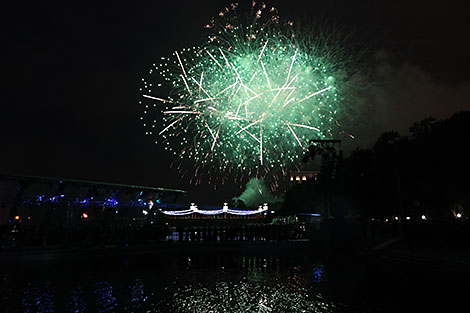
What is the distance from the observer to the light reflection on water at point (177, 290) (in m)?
9.34

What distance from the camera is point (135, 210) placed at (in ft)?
124

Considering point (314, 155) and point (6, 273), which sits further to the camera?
point (314, 155)

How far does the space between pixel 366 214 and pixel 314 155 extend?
27.7 meters

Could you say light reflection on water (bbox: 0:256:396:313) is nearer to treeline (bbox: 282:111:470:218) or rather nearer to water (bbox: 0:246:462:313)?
water (bbox: 0:246:462:313)

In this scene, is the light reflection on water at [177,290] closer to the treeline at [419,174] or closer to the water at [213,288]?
the water at [213,288]

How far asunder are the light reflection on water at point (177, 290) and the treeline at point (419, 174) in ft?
52.6

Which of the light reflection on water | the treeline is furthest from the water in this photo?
the treeline

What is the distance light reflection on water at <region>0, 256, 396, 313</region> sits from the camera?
934 centimetres

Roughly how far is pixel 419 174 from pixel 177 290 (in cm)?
3604

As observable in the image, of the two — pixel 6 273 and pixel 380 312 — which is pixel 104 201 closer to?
pixel 6 273

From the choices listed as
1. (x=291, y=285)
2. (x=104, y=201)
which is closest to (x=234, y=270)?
(x=291, y=285)

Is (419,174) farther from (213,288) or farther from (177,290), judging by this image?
(177,290)

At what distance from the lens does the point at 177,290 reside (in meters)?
11.6

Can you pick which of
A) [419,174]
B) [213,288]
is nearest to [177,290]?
[213,288]
